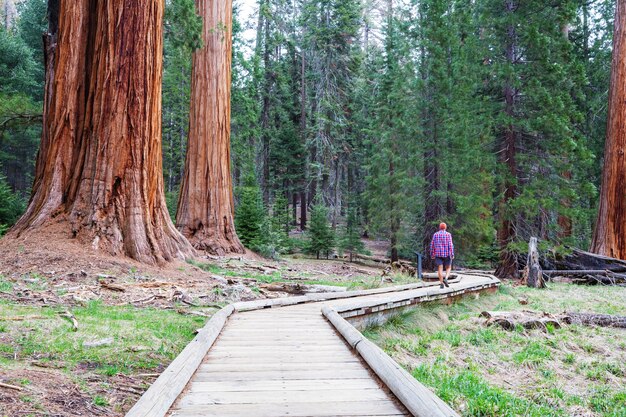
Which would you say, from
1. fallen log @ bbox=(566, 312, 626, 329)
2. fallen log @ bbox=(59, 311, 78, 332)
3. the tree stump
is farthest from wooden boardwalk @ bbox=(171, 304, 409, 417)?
the tree stump

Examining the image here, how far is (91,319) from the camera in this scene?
550 cm

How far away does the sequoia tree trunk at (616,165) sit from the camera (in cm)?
1706

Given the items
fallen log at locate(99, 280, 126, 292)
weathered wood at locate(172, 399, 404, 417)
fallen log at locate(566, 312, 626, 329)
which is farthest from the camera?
fallen log at locate(566, 312, 626, 329)

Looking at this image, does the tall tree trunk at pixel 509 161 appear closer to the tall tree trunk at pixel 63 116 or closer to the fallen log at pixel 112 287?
the tall tree trunk at pixel 63 116

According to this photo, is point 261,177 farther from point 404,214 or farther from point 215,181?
point 215,181

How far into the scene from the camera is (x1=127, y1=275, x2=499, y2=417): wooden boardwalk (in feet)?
9.25

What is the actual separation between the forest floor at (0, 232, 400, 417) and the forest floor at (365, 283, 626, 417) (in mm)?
2439

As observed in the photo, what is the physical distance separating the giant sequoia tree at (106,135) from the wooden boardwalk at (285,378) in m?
4.41

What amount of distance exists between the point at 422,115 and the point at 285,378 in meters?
21.0

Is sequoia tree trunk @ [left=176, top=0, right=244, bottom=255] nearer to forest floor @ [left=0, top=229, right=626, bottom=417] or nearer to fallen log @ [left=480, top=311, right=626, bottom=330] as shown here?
forest floor @ [left=0, top=229, right=626, bottom=417]

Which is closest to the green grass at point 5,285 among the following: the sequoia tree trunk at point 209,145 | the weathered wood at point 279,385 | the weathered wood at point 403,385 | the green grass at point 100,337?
the green grass at point 100,337

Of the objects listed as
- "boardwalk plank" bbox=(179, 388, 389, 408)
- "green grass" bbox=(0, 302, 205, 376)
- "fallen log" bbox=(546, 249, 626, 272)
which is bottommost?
"fallen log" bbox=(546, 249, 626, 272)

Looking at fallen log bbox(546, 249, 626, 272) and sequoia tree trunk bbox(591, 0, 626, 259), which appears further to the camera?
sequoia tree trunk bbox(591, 0, 626, 259)

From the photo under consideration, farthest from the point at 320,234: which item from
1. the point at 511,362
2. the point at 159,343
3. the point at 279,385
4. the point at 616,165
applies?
the point at 279,385
